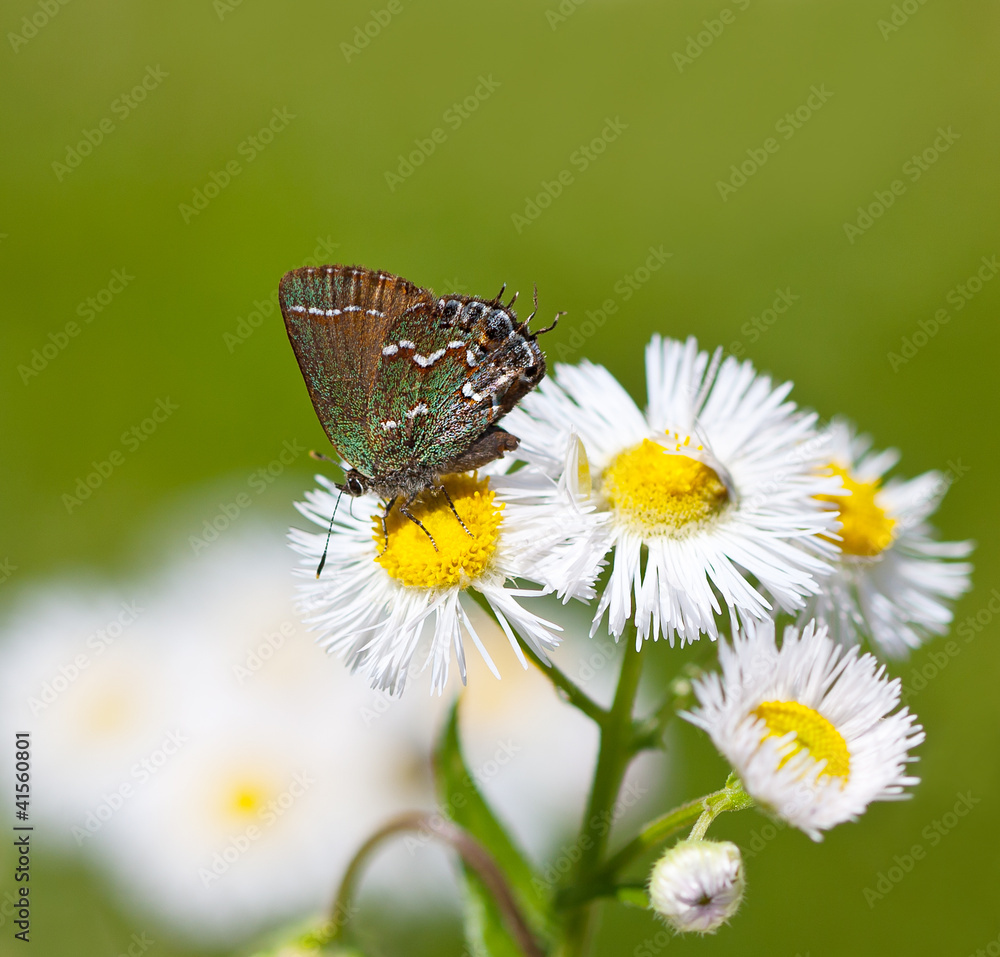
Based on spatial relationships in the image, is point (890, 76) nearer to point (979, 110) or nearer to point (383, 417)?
point (979, 110)

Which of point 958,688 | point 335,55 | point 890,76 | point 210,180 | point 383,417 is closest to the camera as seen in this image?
point 383,417

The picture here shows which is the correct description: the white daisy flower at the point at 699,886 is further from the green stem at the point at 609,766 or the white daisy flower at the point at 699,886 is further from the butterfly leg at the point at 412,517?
the butterfly leg at the point at 412,517

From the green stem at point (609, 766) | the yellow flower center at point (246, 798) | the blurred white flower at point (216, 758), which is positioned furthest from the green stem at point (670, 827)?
the yellow flower center at point (246, 798)

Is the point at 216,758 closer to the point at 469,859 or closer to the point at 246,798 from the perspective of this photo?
the point at 246,798

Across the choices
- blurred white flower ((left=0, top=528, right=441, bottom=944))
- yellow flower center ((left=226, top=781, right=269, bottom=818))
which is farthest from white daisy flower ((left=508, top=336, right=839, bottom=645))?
yellow flower center ((left=226, top=781, right=269, bottom=818))

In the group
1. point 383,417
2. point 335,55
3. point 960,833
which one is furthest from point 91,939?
point 335,55

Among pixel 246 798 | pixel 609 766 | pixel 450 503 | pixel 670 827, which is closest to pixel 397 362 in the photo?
pixel 450 503
